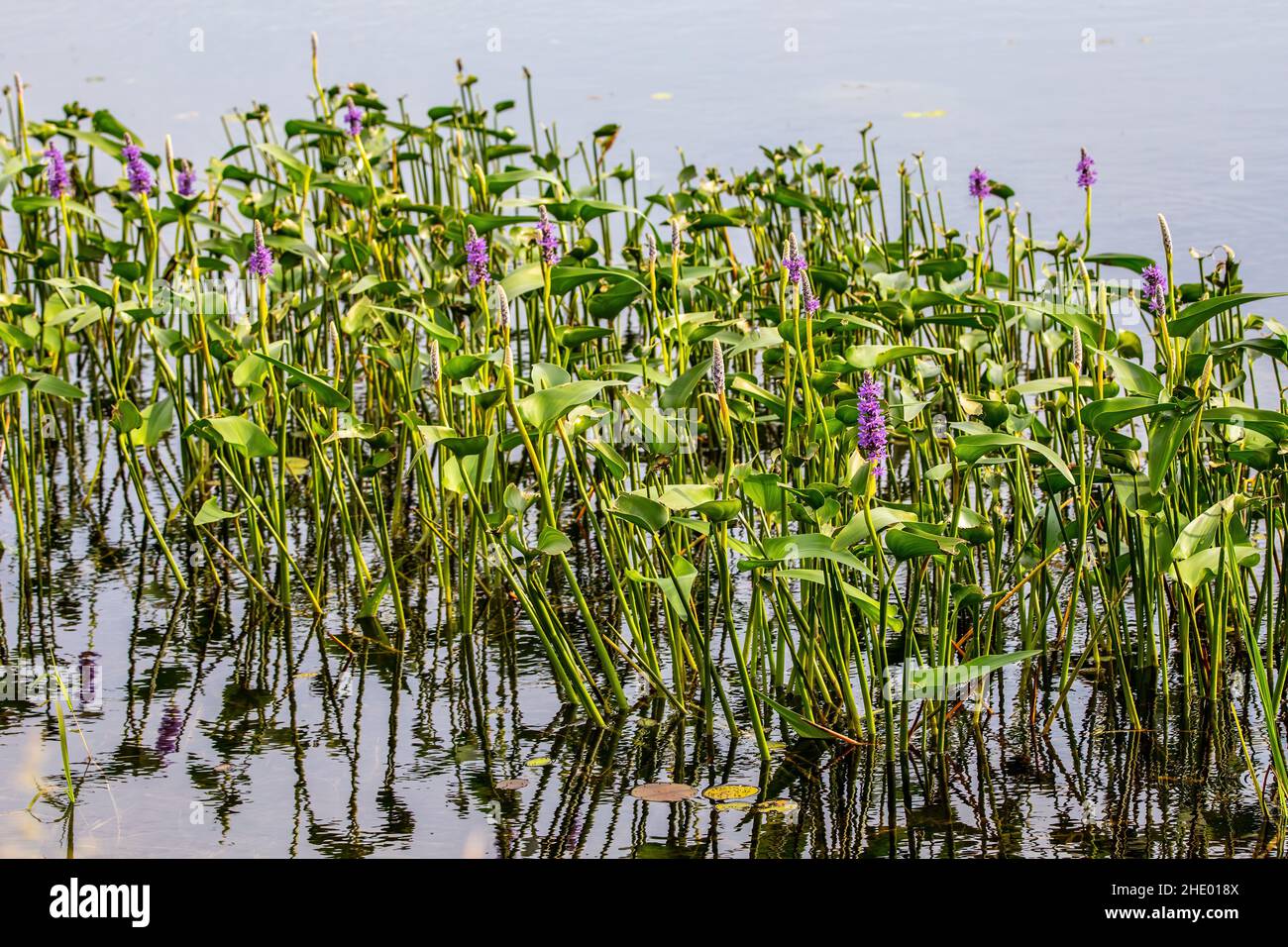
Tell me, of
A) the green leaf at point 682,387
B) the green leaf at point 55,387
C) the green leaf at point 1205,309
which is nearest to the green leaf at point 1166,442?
the green leaf at point 1205,309

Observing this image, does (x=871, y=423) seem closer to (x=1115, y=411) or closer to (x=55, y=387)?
(x=1115, y=411)

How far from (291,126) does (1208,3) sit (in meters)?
7.08

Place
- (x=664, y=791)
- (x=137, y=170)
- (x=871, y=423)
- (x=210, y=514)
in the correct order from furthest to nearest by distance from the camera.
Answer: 1. (x=137, y=170)
2. (x=210, y=514)
3. (x=664, y=791)
4. (x=871, y=423)

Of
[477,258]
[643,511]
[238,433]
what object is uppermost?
[477,258]

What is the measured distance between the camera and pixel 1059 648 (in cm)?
279

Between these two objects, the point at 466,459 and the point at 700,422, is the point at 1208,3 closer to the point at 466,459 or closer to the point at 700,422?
the point at 700,422

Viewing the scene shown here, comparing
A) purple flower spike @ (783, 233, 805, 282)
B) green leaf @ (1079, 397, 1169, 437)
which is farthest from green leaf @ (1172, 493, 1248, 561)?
purple flower spike @ (783, 233, 805, 282)

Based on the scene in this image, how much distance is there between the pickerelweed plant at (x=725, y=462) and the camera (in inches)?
92.4

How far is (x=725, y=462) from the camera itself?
8.73 feet

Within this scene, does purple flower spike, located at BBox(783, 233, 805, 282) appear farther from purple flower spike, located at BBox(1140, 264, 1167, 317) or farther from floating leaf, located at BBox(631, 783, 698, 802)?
floating leaf, located at BBox(631, 783, 698, 802)

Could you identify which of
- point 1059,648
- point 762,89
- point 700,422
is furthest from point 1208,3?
point 1059,648

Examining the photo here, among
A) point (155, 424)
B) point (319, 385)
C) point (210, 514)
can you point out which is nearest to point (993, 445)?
point (319, 385)

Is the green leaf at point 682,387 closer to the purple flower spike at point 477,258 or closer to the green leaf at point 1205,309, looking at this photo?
the purple flower spike at point 477,258

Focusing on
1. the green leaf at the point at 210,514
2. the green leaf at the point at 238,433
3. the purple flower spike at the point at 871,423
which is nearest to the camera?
the purple flower spike at the point at 871,423
